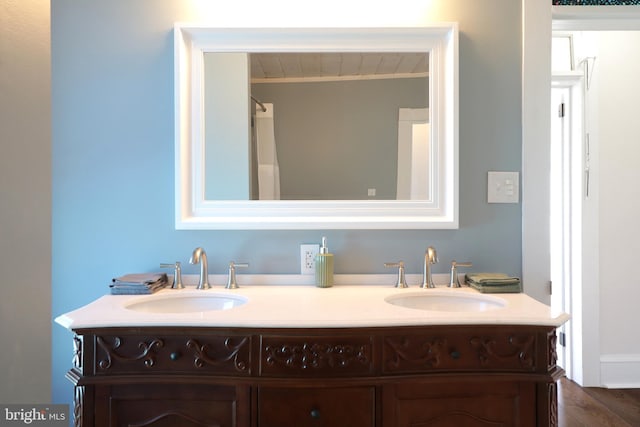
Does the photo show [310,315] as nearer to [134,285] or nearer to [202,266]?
[202,266]

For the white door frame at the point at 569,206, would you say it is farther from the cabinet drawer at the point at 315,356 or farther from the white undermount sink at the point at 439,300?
the cabinet drawer at the point at 315,356

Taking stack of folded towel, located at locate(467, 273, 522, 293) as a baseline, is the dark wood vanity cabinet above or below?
below

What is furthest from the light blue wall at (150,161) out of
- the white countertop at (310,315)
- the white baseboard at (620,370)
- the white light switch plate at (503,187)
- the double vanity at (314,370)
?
the white baseboard at (620,370)

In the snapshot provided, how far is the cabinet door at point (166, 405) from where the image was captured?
1.18m

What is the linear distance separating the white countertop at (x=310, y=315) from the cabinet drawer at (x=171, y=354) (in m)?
0.05

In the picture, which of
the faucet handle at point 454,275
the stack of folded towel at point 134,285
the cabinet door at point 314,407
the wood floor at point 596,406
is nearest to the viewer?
the cabinet door at point 314,407

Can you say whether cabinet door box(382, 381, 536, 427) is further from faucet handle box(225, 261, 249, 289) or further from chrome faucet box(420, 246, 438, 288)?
faucet handle box(225, 261, 249, 289)

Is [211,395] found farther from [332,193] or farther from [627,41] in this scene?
[627,41]

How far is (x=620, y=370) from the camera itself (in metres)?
2.66

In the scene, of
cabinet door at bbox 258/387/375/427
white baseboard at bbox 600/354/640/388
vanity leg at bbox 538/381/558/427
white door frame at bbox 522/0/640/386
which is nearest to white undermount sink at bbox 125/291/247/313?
cabinet door at bbox 258/387/375/427

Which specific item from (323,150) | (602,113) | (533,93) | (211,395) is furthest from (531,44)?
(211,395)

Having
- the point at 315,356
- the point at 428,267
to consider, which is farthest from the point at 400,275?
the point at 315,356

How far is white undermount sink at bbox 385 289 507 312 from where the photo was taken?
153 centimetres

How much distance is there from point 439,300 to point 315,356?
0.62m
